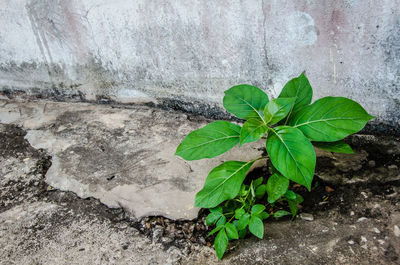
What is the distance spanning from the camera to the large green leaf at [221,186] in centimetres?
124

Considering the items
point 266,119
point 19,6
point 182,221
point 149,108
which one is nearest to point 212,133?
point 266,119

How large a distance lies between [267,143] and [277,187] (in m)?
0.18

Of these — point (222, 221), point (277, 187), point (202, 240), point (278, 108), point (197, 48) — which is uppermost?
point (197, 48)

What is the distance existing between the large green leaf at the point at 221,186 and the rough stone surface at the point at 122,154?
8.6 inches

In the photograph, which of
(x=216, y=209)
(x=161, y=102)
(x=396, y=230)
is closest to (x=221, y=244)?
(x=216, y=209)

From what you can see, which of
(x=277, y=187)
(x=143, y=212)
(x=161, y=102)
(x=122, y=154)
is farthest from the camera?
(x=161, y=102)

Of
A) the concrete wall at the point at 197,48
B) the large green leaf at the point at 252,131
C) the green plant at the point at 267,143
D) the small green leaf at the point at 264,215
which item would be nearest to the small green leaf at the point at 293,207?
the green plant at the point at 267,143

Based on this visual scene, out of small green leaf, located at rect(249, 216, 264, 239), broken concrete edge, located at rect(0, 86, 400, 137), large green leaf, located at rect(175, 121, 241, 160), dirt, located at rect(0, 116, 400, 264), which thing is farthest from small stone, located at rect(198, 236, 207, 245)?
broken concrete edge, located at rect(0, 86, 400, 137)

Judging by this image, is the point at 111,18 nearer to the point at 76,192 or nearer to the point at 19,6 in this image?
the point at 19,6

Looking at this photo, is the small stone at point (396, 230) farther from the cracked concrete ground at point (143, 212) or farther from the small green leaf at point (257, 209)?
the small green leaf at point (257, 209)

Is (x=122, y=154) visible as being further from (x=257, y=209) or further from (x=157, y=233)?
(x=257, y=209)

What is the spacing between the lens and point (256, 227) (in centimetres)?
120

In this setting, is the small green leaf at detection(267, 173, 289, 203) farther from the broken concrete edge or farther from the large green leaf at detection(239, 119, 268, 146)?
the broken concrete edge

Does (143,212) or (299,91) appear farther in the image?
(143,212)
